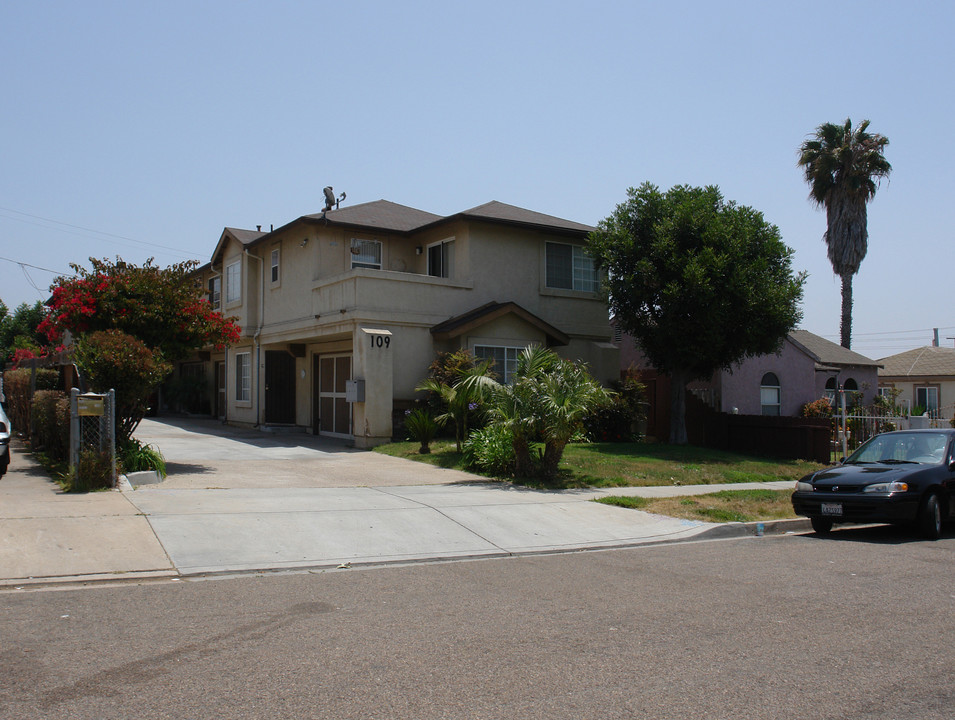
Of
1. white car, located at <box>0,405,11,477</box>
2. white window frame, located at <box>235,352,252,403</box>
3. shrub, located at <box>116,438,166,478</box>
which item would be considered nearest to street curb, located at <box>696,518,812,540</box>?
shrub, located at <box>116,438,166,478</box>

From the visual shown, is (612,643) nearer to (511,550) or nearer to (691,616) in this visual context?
(691,616)

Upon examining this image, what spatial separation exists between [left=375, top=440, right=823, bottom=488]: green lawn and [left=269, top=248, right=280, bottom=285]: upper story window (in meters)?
8.42

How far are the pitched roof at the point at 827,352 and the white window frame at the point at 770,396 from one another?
2.51m

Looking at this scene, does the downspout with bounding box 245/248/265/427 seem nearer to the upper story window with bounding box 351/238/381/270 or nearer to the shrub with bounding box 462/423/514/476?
the upper story window with bounding box 351/238/381/270

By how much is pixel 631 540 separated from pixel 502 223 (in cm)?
1353

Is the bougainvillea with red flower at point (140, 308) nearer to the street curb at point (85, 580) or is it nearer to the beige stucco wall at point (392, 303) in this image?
the beige stucco wall at point (392, 303)

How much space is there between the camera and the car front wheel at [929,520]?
10594mm

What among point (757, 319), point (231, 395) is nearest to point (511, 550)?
point (757, 319)

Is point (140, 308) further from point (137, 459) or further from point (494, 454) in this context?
point (494, 454)

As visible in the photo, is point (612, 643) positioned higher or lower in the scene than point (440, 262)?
lower

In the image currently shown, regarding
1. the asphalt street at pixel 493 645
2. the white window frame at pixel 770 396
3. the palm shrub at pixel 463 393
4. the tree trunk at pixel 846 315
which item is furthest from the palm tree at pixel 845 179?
the asphalt street at pixel 493 645

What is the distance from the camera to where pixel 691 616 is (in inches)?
259

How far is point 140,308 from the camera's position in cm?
1436

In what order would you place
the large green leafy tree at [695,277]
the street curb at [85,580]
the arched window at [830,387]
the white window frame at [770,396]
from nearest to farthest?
1. the street curb at [85,580]
2. the large green leafy tree at [695,277]
3. the white window frame at [770,396]
4. the arched window at [830,387]
